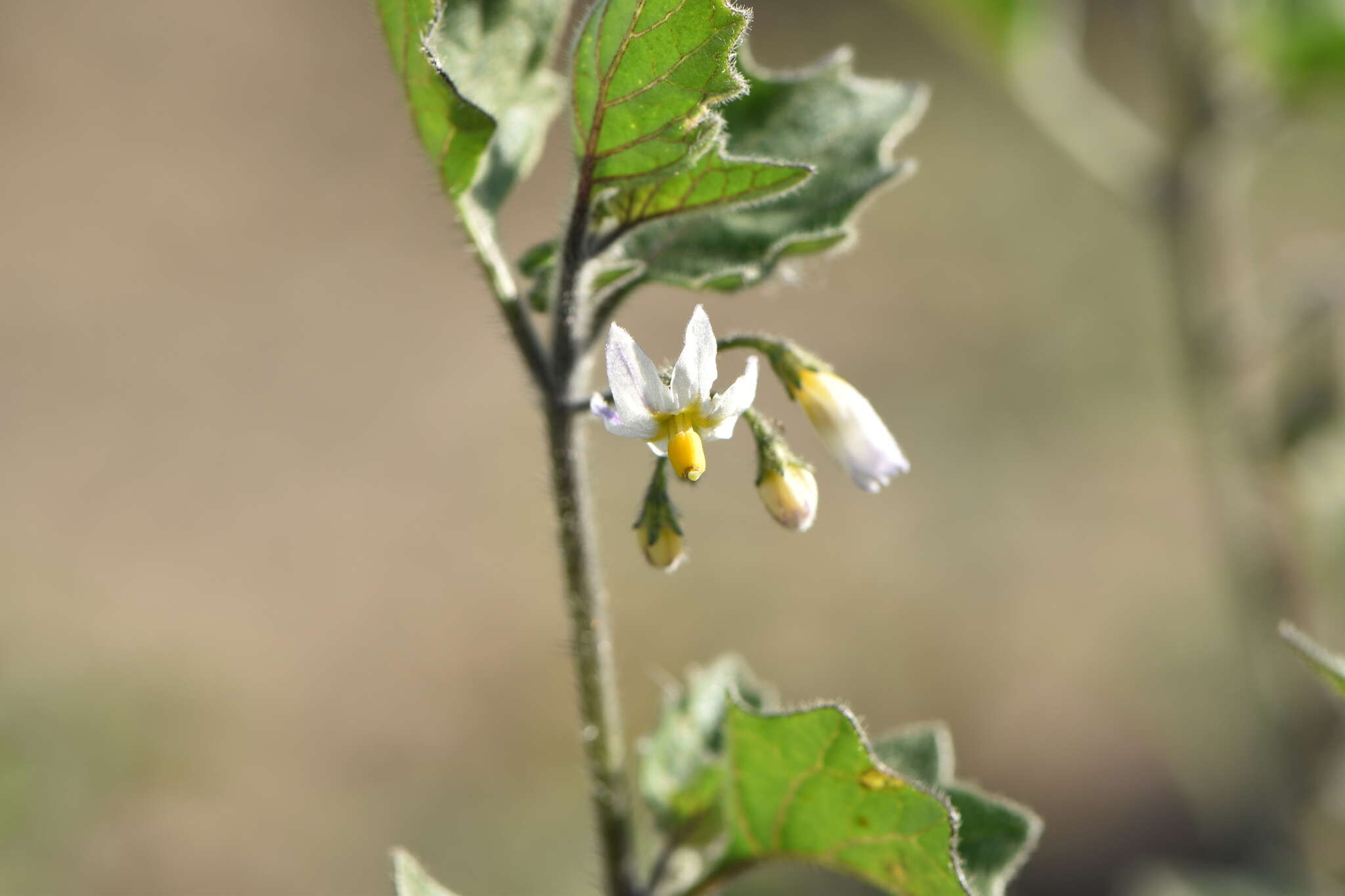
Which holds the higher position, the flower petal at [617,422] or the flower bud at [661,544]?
the flower petal at [617,422]

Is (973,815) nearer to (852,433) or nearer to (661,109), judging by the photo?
(852,433)

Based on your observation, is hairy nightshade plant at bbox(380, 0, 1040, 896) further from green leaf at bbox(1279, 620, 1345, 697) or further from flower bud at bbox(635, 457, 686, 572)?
green leaf at bbox(1279, 620, 1345, 697)

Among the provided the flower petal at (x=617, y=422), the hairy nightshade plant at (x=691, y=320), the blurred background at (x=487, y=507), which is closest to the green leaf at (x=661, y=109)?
the hairy nightshade plant at (x=691, y=320)

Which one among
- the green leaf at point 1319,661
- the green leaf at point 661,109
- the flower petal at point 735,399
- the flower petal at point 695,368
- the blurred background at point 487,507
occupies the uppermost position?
the green leaf at point 661,109

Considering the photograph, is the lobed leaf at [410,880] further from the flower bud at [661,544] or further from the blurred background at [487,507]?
the blurred background at [487,507]

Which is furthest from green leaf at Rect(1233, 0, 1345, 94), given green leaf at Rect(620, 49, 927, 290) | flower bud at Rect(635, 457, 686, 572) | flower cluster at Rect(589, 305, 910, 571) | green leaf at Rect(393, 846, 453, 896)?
green leaf at Rect(393, 846, 453, 896)

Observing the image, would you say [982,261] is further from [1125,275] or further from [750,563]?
[750,563]

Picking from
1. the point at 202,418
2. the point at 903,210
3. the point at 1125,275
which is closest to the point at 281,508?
the point at 202,418

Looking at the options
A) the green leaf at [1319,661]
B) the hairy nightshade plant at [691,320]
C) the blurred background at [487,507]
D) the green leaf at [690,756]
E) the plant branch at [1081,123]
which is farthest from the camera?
the blurred background at [487,507]

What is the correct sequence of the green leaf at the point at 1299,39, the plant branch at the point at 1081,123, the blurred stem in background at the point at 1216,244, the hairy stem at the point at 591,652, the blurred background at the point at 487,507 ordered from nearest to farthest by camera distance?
the hairy stem at the point at 591,652, the green leaf at the point at 1299,39, the blurred stem in background at the point at 1216,244, the plant branch at the point at 1081,123, the blurred background at the point at 487,507
